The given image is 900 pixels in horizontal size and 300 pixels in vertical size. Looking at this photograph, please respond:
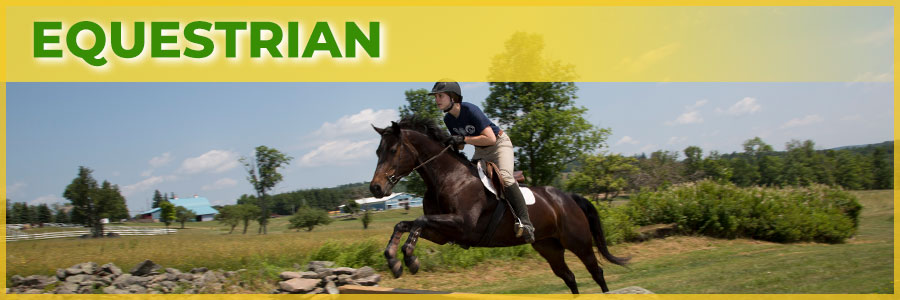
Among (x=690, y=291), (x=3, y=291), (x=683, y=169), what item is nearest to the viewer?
(x=690, y=291)

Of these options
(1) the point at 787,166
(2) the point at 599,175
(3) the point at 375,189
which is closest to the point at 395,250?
(3) the point at 375,189

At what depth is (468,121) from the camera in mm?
5301

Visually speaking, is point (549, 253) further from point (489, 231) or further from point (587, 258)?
point (489, 231)

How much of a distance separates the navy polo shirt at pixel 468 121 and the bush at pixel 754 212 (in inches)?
518

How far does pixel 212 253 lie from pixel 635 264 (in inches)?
392

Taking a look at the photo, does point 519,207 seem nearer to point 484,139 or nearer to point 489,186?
point 489,186

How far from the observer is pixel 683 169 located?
141ft

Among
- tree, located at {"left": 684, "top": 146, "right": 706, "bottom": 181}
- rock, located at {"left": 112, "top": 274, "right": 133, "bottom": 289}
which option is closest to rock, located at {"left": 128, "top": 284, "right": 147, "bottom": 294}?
rock, located at {"left": 112, "top": 274, "right": 133, "bottom": 289}

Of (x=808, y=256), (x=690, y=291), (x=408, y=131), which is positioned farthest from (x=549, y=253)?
(x=808, y=256)

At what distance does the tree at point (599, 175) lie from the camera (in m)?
22.1

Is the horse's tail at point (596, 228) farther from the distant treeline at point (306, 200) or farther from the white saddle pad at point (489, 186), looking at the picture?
the distant treeline at point (306, 200)

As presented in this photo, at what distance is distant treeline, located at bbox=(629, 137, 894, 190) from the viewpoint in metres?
41.8

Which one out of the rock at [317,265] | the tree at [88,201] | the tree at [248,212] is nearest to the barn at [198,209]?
the tree at [248,212]

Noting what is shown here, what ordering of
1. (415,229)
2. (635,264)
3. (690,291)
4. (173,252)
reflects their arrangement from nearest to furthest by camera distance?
(415,229) → (690,291) → (173,252) → (635,264)
